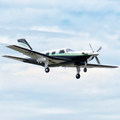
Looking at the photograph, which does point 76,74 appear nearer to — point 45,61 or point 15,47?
point 45,61

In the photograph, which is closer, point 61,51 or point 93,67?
point 61,51

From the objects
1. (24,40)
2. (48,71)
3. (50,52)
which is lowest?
(48,71)

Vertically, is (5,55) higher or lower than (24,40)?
lower

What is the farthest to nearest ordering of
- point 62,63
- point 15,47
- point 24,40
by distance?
point 24,40, point 62,63, point 15,47

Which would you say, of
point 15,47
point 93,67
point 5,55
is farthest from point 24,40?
point 93,67

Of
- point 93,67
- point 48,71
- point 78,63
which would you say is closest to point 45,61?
point 48,71

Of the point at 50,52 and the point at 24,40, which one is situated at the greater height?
the point at 24,40

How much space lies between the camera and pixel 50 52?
52.4 metres

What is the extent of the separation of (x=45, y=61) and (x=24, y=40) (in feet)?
27.9

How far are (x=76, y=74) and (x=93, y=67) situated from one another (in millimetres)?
6229

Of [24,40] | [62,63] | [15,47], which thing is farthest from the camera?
[24,40]

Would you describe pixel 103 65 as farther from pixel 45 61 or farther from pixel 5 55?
pixel 5 55

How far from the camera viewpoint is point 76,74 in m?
54.9

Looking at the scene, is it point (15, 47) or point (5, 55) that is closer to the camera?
point (15, 47)
